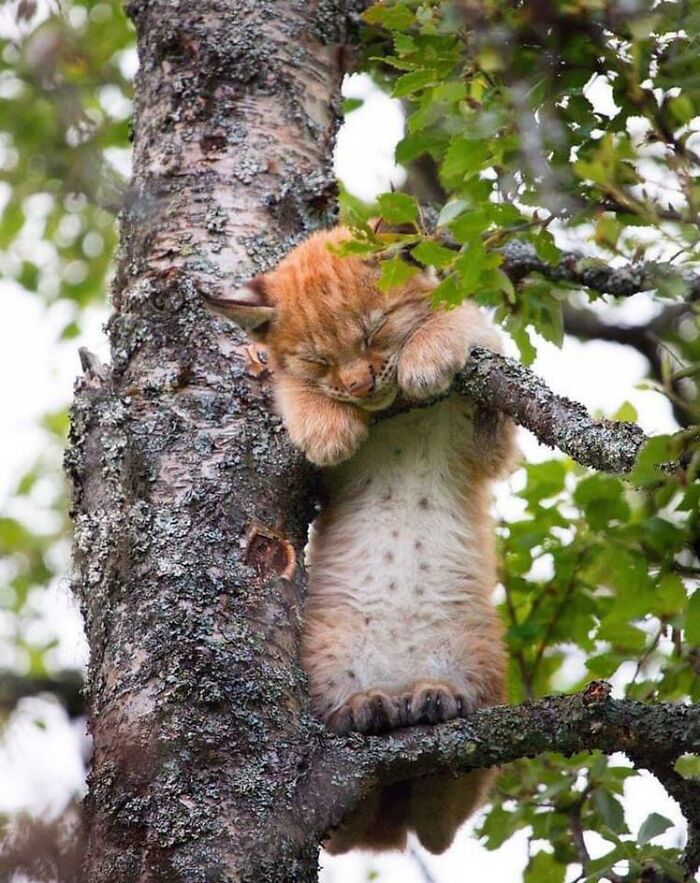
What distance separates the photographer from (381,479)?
12.9ft

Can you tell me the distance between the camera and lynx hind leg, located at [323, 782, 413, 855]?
355 cm

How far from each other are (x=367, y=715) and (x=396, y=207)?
4.59 feet

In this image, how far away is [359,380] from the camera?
3.80m

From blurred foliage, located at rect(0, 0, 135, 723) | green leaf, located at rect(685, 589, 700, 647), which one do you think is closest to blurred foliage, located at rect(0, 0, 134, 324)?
blurred foliage, located at rect(0, 0, 135, 723)

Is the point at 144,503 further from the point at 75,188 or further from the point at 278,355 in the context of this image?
the point at 75,188

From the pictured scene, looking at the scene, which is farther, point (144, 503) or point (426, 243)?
point (144, 503)

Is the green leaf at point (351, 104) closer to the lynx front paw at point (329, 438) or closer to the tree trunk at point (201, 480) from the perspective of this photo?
the tree trunk at point (201, 480)

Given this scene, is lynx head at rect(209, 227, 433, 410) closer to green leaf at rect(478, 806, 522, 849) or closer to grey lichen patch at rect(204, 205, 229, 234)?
grey lichen patch at rect(204, 205, 229, 234)

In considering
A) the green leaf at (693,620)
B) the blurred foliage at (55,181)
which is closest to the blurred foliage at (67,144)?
the blurred foliage at (55,181)

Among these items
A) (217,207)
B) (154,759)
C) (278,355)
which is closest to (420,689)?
(154,759)

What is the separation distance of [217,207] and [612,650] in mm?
1833

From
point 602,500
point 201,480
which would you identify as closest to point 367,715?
point 201,480

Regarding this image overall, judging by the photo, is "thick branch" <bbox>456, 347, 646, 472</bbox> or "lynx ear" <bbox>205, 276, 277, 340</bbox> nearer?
"thick branch" <bbox>456, 347, 646, 472</bbox>

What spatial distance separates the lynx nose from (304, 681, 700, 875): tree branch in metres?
1.19
